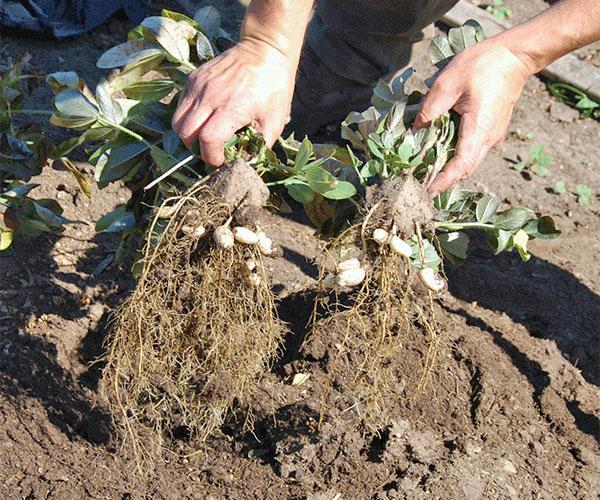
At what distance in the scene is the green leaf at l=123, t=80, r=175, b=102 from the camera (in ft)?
6.34

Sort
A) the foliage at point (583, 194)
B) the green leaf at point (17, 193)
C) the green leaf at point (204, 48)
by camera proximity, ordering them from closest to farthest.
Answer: the green leaf at point (204, 48)
the green leaf at point (17, 193)
the foliage at point (583, 194)

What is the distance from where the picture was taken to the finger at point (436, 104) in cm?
184

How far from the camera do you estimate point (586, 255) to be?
110 inches

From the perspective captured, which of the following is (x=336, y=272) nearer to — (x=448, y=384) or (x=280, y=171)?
(x=280, y=171)

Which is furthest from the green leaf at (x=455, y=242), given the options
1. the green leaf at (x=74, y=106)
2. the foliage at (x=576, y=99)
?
the foliage at (x=576, y=99)

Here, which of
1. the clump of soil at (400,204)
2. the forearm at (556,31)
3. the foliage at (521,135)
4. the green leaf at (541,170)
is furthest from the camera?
the foliage at (521,135)

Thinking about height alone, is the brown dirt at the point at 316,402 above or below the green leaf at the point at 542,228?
below

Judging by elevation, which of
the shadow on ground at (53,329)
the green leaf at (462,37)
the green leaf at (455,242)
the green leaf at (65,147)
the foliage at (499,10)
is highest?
the green leaf at (462,37)

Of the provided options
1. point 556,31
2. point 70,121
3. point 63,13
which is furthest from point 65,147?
point 63,13

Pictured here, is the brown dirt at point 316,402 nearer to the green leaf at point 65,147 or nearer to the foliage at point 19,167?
the foliage at point 19,167

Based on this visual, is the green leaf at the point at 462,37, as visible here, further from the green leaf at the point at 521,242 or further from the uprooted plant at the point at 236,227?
the green leaf at the point at 521,242

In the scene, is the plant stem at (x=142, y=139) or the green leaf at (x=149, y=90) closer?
the plant stem at (x=142, y=139)

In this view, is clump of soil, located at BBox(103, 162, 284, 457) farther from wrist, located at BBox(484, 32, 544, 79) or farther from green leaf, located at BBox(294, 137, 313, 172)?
wrist, located at BBox(484, 32, 544, 79)

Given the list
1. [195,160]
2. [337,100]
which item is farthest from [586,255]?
[195,160]
